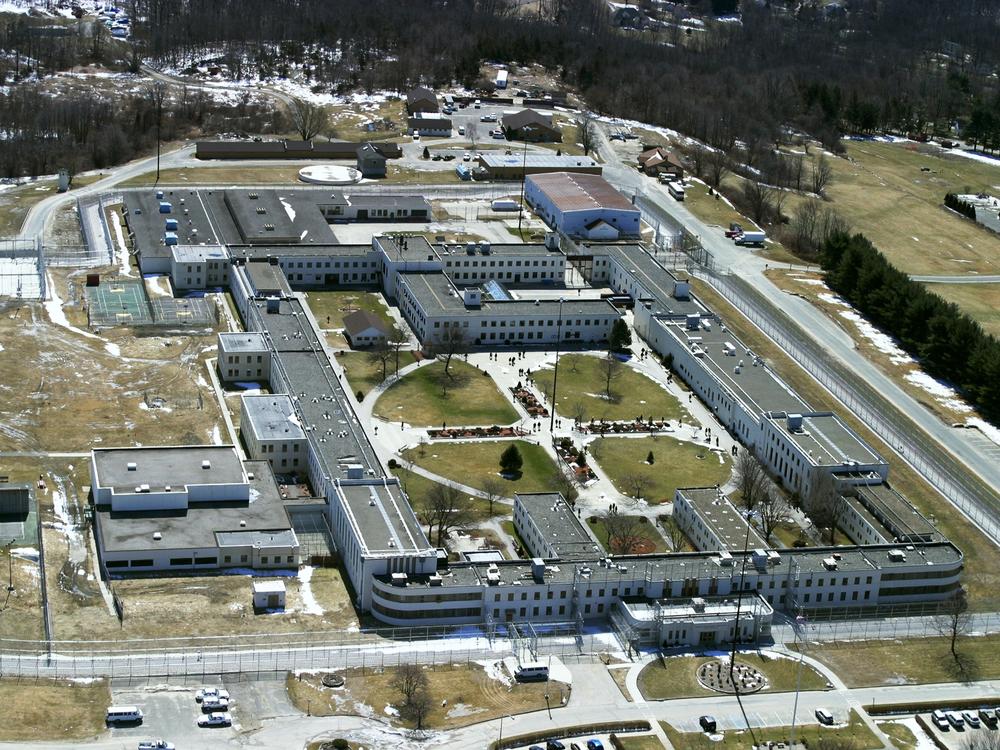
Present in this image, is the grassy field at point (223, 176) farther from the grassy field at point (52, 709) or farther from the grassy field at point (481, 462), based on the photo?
the grassy field at point (52, 709)

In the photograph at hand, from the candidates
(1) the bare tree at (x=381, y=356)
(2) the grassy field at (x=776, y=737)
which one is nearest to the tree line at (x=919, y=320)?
(1) the bare tree at (x=381, y=356)

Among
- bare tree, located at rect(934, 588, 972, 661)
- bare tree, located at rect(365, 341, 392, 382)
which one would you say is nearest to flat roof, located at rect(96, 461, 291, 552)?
bare tree, located at rect(365, 341, 392, 382)

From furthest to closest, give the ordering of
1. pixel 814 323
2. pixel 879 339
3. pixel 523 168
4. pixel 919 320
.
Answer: pixel 523 168, pixel 814 323, pixel 879 339, pixel 919 320

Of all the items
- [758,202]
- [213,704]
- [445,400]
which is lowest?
[213,704]

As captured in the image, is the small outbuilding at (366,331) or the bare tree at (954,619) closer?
the bare tree at (954,619)

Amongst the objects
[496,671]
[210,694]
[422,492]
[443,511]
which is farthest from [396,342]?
[210,694]

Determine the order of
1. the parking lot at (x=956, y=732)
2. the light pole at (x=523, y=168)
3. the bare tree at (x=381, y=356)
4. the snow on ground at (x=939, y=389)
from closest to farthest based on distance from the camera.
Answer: the parking lot at (x=956, y=732), the bare tree at (x=381, y=356), the snow on ground at (x=939, y=389), the light pole at (x=523, y=168)

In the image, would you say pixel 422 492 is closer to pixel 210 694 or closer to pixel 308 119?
pixel 210 694

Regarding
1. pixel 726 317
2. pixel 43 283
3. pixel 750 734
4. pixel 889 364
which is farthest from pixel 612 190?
pixel 750 734
